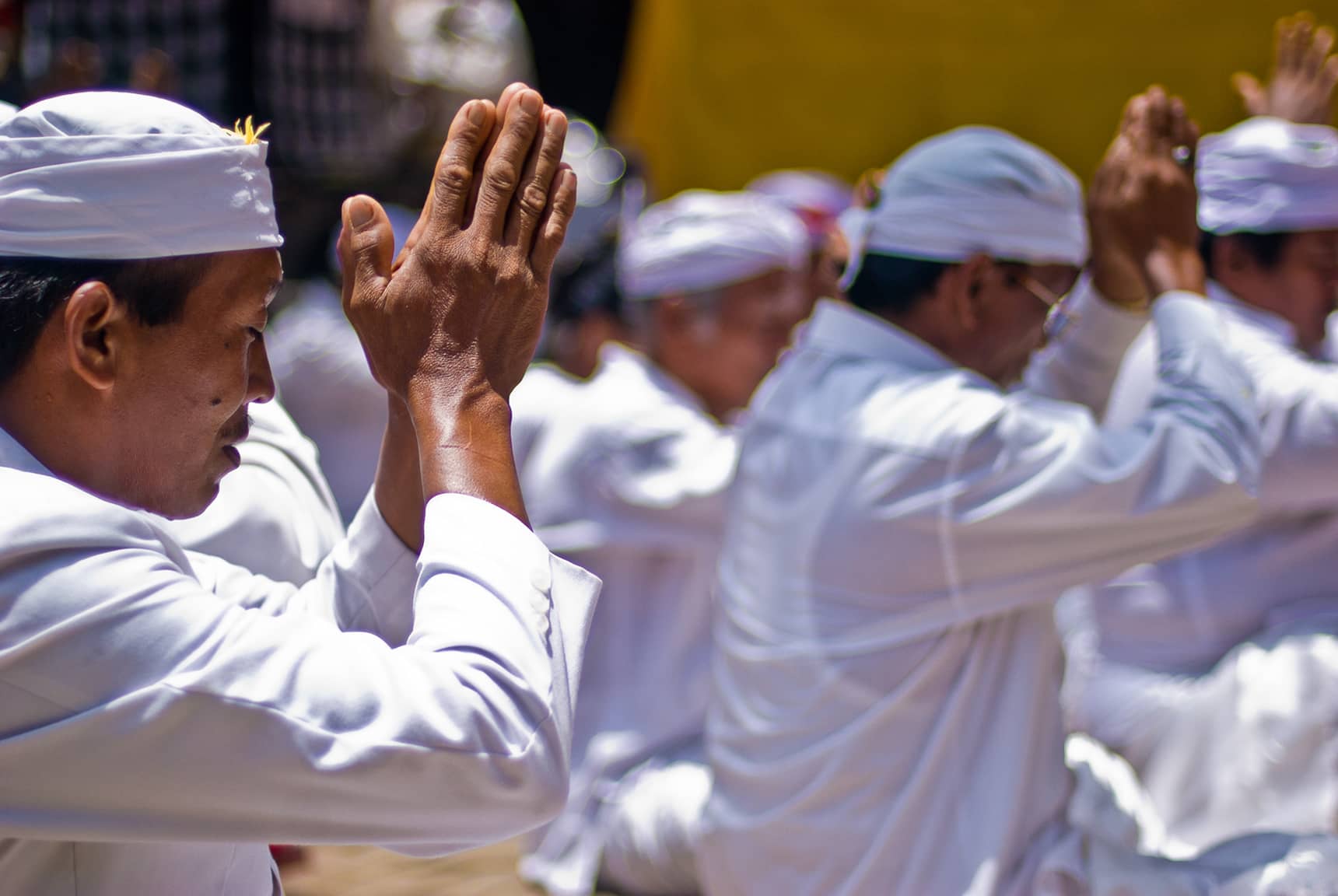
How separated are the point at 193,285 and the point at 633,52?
5693mm

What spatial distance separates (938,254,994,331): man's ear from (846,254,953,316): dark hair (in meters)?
0.02

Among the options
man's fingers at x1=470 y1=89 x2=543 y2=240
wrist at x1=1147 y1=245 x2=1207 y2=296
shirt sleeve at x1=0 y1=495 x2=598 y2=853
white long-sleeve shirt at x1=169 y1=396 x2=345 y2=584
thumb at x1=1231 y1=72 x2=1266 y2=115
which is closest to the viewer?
shirt sleeve at x1=0 y1=495 x2=598 y2=853

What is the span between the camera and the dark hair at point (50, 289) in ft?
4.43

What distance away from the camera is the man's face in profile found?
140cm

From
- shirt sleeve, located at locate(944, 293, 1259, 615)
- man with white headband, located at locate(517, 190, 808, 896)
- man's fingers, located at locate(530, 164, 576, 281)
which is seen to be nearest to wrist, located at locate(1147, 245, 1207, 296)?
shirt sleeve, located at locate(944, 293, 1259, 615)

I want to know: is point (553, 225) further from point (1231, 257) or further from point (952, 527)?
point (1231, 257)

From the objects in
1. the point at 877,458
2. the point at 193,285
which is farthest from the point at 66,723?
the point at 877,458

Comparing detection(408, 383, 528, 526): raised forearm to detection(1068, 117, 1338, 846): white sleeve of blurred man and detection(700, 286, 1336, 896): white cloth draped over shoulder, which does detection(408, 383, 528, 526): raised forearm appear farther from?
detection(1068, 117, 1338, 846): white sleeve of blurred man

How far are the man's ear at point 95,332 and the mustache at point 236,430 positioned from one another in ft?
0.48

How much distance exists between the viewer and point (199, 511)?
1.48 m

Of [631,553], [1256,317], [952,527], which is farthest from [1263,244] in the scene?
[631,553]

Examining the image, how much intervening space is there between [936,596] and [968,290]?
1.89 ft

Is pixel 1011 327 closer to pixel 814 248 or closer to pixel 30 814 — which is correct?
pixel 30 814

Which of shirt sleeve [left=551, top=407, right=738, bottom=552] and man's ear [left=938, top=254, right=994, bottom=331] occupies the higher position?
man's ear [left=938, top=254, right=994, bottom=331]
